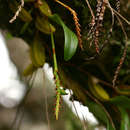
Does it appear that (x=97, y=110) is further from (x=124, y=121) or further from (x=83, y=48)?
(x=83, y=48)

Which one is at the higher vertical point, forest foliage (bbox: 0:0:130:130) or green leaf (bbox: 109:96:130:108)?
forest foliage (bbox: 0:0:130:130)

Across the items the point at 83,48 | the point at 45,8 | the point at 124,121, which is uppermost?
the point at 45,8

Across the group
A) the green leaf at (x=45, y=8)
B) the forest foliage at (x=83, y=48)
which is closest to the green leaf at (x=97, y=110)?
the forest foliage at (x=83, y=48)

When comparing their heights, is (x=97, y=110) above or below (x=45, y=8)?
below

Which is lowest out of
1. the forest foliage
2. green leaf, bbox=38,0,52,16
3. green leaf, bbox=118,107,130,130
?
green leaf, bbox=118,107,130,130

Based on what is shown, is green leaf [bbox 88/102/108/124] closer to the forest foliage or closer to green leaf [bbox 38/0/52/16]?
the forest foliage

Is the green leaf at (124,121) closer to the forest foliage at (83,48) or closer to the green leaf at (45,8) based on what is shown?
the forest foliage at (83,48)

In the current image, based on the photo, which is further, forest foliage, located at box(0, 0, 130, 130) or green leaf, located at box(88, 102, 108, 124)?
green leaf, located at box(88, 102, 108, 124)

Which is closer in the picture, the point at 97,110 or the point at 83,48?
the point at 83,48

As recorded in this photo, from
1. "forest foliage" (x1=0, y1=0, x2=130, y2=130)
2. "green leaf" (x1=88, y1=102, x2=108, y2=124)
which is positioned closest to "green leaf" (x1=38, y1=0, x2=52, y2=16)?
"forest foliage" (x1=0, y1=0, x2=130, y2=130)

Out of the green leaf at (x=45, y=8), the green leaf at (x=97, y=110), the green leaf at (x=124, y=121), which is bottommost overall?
the green leaf at (x=124, y=121)

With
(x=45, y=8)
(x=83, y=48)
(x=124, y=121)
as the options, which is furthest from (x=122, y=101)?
(x=45, y=8)
